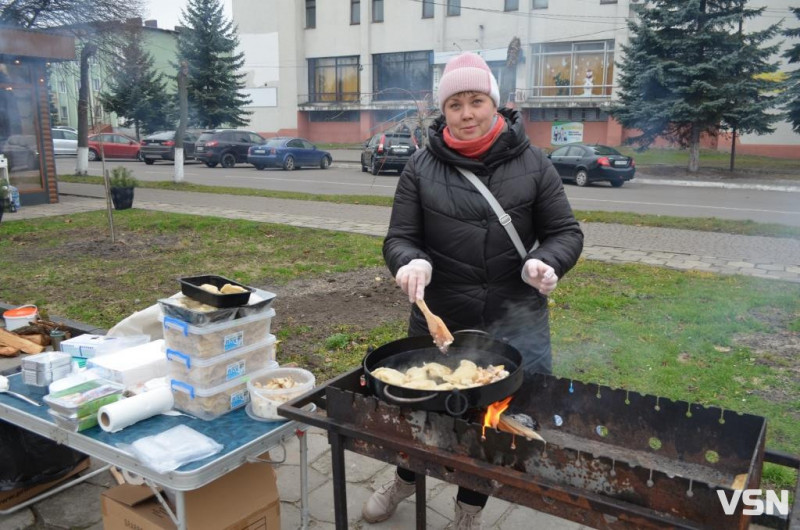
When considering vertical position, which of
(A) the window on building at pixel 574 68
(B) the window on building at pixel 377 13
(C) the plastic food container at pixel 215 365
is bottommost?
(C) the plastic food container at pixel 215 365

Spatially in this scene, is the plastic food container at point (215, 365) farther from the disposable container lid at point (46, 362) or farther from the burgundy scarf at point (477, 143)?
the burgundy scarf at point (477, 143)

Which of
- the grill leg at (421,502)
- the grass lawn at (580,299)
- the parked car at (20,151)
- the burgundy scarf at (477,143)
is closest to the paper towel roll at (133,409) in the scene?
the grill leg at (421,502)

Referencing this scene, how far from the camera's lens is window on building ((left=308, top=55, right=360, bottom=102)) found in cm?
3722

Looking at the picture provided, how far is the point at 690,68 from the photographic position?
1416cm

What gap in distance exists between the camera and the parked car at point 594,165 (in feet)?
58.4

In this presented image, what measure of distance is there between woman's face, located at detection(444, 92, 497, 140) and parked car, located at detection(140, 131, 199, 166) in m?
24.6

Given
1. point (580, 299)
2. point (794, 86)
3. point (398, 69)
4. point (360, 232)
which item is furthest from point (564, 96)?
point (580, 299)

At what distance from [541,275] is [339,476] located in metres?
1.01

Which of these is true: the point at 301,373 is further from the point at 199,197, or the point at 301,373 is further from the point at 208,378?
the point at 199,197

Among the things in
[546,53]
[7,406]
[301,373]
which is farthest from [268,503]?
[546,53]

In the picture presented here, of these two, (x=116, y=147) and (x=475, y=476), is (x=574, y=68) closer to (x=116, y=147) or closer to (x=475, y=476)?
(x=116, y=147)

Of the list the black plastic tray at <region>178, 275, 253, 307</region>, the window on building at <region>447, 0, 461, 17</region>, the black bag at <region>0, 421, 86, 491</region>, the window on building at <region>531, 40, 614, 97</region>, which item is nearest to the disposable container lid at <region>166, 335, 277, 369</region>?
the black plastic tray at <region>178, 275, 253, 307</region>

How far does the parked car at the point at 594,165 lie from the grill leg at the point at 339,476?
1694 centimetres

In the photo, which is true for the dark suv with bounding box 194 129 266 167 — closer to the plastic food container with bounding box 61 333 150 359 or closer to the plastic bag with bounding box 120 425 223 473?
the plastic food container with bounding box 61 333 150 359
